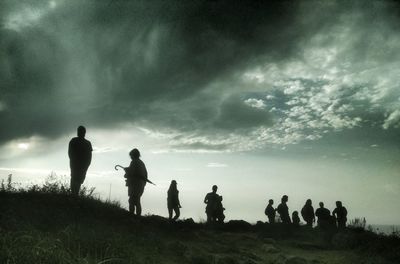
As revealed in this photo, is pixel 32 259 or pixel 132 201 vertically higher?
pixel 132 201

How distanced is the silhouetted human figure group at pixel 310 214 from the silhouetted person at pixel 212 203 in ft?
10.0

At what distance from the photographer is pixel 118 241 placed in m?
7.04

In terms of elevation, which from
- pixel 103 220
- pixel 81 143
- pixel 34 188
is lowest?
pixel 103 220

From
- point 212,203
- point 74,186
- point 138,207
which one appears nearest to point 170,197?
point 212,203

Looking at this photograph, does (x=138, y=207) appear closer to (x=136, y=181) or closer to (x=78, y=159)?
(x=136, y=181)

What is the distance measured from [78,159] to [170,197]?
15.5ft

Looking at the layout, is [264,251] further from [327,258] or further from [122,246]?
[122,246]

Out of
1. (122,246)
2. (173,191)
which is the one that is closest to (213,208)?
(173,191)

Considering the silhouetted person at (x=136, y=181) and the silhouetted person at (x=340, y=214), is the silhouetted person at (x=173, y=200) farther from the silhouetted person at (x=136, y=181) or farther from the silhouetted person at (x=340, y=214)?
the silhouetted person at (x=340, y=214)

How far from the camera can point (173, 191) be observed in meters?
14.3

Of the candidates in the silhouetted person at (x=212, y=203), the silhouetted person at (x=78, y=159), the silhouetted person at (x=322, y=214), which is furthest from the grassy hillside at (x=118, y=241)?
the silhouetted person at (x=322, y=214)

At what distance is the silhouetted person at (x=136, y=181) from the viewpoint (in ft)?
36.8

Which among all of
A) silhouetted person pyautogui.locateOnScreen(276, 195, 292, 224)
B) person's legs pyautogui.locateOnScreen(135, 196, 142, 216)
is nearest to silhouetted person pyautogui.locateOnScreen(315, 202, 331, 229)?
silhouetted person pyautogui.locateOnScreen(276, 195, 292, 224)

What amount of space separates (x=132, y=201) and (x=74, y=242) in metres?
4.86
